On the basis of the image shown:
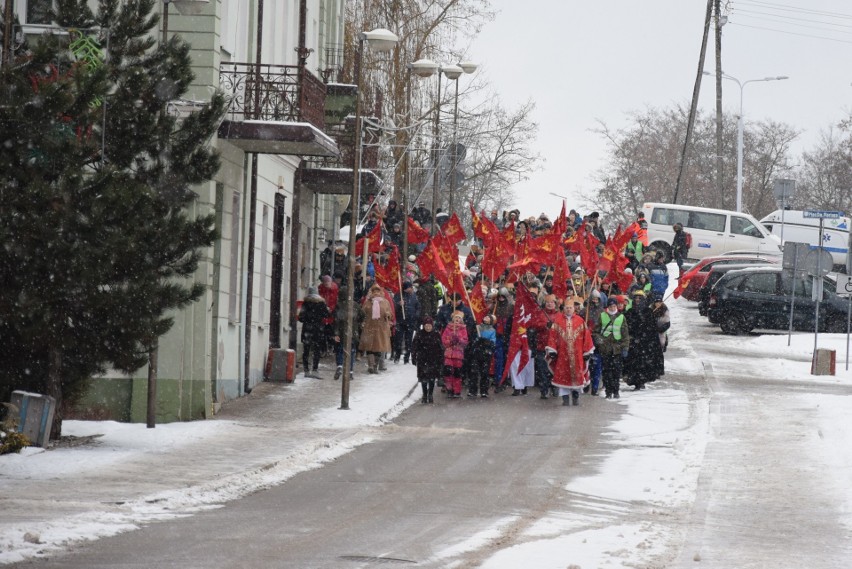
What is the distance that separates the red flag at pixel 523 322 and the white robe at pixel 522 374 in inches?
2.5

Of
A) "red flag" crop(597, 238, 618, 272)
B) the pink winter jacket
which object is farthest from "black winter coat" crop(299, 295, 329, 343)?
"red flag" crop(597, 238, 618, 272)

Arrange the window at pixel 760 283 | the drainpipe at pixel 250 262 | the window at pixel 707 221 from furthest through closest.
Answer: the window at pixel 707 221 < the window at pixel 760 283 < the drainpipe at pixel 250 262

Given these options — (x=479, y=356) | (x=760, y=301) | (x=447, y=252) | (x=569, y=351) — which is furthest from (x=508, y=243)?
(x=760, y=301)

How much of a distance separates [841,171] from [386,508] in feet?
265

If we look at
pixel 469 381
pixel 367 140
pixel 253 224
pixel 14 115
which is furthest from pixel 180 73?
pixel 367 140

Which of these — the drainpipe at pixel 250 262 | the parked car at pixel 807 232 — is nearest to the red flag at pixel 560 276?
the drainpipe at pixel 250 262

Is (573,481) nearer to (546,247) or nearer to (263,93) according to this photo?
(263,93)

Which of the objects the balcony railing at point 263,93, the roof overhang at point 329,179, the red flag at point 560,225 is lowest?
the red flag at point 560,225

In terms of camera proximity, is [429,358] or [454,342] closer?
[429,358]

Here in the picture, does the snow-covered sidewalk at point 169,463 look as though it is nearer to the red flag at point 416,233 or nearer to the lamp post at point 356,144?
the lamp post at point 356,144

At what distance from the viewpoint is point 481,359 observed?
2473 cm

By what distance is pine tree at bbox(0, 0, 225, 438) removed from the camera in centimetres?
1514

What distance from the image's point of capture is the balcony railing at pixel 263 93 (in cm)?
2259

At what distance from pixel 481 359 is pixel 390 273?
4128mm
